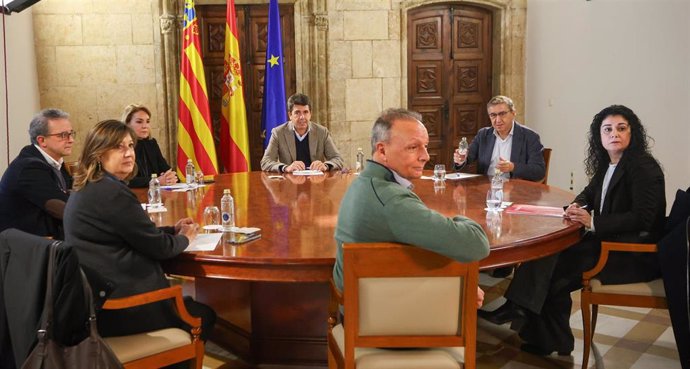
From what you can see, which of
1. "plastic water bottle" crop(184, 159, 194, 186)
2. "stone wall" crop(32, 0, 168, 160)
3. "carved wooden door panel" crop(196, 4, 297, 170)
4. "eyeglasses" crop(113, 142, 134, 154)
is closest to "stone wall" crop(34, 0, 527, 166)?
"stone wall" crop(32, 0, 168, 160)

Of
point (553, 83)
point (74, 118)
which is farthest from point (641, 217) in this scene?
point (74, 118)

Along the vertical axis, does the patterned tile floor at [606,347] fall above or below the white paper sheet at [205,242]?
below

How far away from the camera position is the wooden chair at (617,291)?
9.29 ft

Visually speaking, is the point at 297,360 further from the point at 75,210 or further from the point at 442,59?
the point at 442,59

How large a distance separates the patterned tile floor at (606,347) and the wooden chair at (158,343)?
0.83 meters

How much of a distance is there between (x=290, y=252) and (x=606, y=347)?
1896 millimetres

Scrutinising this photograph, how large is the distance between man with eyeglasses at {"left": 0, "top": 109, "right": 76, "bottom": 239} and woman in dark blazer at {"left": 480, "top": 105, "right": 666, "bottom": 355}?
2.36 metres

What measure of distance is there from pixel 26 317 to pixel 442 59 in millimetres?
5992

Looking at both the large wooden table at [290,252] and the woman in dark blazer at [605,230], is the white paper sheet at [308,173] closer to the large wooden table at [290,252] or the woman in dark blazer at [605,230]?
the large wooden table at [290,252]

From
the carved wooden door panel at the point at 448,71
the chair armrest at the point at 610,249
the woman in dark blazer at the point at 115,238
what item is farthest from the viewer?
the carved wooden door panel at the point at 448,71

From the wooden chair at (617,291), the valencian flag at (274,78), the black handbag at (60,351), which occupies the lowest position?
the wooden chair at (617,291)

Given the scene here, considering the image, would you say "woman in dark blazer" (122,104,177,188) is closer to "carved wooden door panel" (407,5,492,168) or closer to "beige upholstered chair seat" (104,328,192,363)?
"beige upholstered chair seat" (104,328,192,363)

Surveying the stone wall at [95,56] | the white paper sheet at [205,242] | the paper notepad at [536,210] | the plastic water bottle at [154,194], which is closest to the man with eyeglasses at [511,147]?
the paper notepad at [536,210]

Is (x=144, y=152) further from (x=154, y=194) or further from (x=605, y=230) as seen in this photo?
(x=605, y=230)
